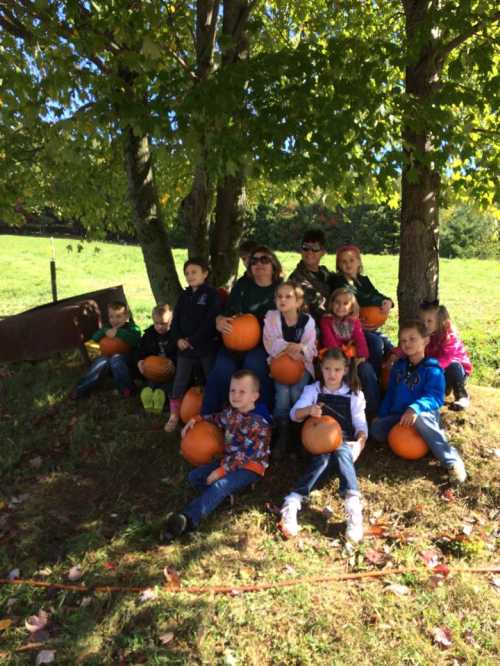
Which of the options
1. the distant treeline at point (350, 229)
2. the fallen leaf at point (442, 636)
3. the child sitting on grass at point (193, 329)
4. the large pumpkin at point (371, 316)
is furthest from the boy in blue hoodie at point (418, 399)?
the distant treeline at point (350, 229)

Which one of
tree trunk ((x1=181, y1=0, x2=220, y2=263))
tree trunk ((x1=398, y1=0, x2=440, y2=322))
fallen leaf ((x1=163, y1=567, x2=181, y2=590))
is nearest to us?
fallen leaf ((x1=163, y1=567, x2=181, y2=590))

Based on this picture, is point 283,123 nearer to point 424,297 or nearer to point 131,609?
point 424,297

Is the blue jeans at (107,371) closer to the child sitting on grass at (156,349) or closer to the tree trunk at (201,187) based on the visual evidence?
the child sitting on grass at (156,349)

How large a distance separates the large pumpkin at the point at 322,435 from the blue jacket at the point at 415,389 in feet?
2.40

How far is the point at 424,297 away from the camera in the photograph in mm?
6387

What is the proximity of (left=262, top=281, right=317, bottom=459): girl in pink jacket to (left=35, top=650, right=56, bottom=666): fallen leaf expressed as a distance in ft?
8.48

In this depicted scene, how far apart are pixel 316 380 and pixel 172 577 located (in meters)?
2.31

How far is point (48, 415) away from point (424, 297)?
15.8 ft

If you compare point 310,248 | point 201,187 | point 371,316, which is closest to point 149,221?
point 201,187

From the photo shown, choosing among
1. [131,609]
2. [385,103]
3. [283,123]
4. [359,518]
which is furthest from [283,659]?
[385,103]

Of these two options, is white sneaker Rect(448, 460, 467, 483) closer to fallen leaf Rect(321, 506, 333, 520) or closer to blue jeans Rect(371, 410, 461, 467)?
blue jeans Rect(371, 410, 461, 467)

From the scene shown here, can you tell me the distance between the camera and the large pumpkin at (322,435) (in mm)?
4680

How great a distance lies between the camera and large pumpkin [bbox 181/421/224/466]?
4.96m

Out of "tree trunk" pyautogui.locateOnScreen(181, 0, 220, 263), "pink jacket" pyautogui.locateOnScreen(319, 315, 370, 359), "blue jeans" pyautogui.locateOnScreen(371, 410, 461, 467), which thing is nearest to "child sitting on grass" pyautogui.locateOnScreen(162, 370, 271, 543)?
"pink jacket" pyautogui.locateOnScreen(319, 315, 370, 359)
